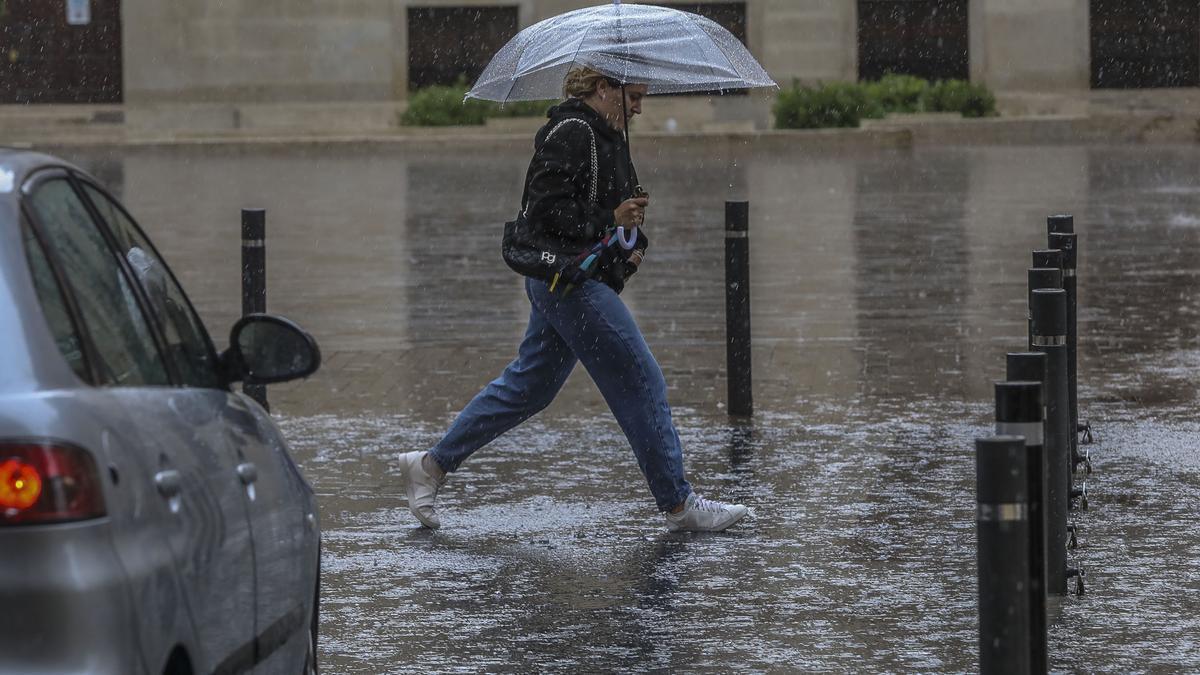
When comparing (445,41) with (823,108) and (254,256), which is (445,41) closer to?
(823,108)

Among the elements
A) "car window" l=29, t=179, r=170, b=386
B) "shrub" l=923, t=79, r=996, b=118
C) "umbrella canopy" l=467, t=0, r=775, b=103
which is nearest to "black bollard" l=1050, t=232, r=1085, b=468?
"umbrella canopy" l=467, t=0, r=775, b=103

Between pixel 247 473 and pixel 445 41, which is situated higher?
pixel 445 41

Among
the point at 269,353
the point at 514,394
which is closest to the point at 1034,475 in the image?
the point at 269,353

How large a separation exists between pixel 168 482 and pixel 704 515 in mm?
4190

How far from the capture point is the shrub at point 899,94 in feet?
138

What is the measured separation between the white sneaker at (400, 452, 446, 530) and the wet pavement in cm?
13

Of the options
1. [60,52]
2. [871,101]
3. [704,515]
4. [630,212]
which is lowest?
[704,515]

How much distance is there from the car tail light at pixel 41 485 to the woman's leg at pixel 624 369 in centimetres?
437

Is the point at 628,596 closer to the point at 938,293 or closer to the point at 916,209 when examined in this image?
the point at 938,293

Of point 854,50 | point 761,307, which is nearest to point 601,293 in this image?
point 761,307

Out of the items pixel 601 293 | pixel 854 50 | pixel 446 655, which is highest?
pixel 854 50

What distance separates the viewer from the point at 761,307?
15281 mm

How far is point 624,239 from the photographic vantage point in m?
7.90

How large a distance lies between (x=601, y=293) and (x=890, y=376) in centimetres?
434
